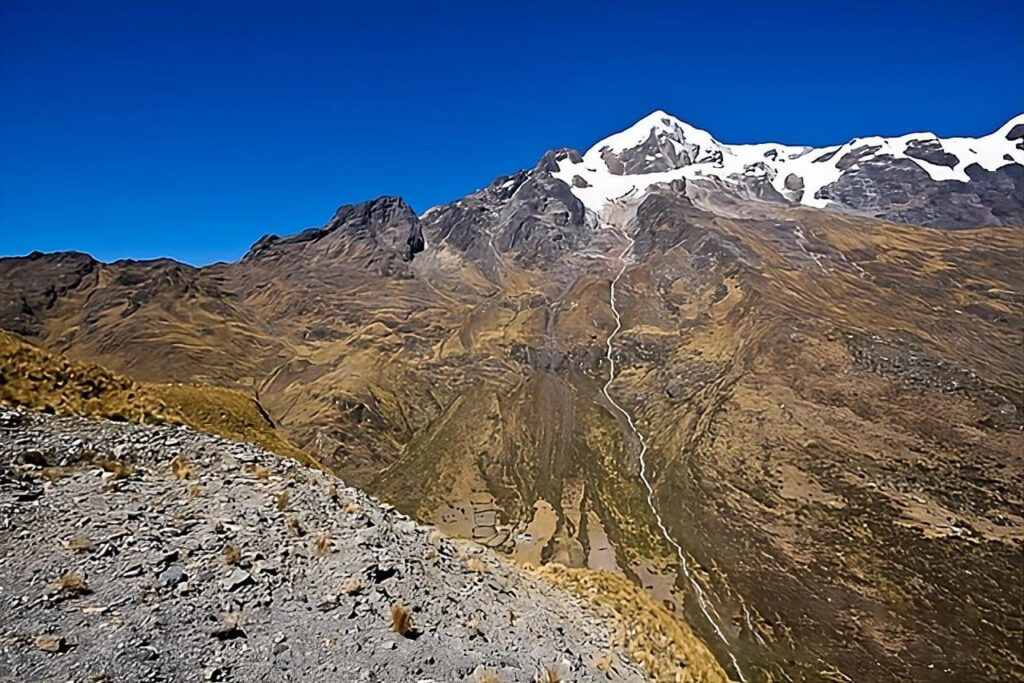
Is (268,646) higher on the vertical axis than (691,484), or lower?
higher

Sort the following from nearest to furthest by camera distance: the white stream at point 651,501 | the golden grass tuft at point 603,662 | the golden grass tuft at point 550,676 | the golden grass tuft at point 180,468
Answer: the golden grass tuft at point 550,676 → the golden grass tuft at point 180,468 → the golden grass tuft at point 603,662 → the white stream at point 651,501

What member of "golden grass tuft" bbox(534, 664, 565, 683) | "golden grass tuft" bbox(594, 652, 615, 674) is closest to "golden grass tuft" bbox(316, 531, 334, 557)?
"golden grass tuft" bbox(534, 664, 565, 683)

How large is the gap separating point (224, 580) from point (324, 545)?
197 centimetres

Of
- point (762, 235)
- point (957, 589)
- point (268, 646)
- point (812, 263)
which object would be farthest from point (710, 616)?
point (762, 235)

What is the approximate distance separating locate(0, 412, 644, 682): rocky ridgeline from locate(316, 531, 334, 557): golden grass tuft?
26 mm

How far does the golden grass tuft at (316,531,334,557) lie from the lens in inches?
424

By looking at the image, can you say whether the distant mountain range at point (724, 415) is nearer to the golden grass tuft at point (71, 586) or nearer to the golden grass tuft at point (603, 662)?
the golden grass tuft at point (603, 662)

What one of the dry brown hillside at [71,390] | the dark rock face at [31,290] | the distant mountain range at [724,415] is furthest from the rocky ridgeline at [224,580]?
the dark rock face at [31,290]

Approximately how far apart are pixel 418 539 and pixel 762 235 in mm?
195561

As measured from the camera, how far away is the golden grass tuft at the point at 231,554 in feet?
31.5

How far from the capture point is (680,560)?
8425 centimetres

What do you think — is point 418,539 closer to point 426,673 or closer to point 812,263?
point 426,673

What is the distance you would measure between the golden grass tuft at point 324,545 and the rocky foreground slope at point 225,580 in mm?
21

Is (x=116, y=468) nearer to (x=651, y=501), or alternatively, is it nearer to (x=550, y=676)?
(x=550, y=676)
